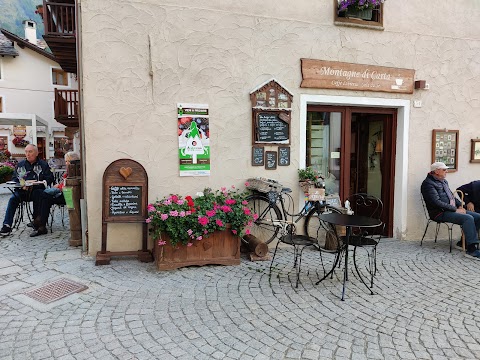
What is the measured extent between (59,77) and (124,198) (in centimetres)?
2122

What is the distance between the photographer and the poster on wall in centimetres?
507

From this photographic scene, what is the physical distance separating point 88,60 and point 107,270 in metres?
2.73

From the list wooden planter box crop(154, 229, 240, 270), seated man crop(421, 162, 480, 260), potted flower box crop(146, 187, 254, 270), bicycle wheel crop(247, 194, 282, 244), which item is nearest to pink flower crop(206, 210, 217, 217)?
potted flower box crop(146, 187, 254, 270)

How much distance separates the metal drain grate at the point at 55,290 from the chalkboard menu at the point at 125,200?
1068 mm

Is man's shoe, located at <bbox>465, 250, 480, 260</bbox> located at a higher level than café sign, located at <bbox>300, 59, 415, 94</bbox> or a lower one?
lower

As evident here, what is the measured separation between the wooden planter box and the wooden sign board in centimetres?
48

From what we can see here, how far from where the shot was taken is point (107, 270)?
14.7 ft

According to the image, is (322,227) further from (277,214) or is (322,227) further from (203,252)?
(203,252)

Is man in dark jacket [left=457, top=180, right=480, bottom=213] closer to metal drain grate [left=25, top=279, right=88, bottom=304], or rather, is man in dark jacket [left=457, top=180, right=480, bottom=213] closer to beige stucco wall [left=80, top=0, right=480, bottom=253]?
beige stucco wall [left=80, top=0, right=480, bottom=253]

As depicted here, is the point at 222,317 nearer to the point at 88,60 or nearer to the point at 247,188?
the point at 247,188

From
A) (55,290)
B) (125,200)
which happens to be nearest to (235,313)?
(55,290)

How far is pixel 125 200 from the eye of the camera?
4.81 meters

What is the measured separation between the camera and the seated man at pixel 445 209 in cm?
539

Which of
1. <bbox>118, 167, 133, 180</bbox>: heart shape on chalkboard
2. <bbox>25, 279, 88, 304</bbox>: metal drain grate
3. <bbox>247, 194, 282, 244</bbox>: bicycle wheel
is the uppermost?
<bbox>118, 167, 133, 180</bbox>: heart shape on chalkboard
